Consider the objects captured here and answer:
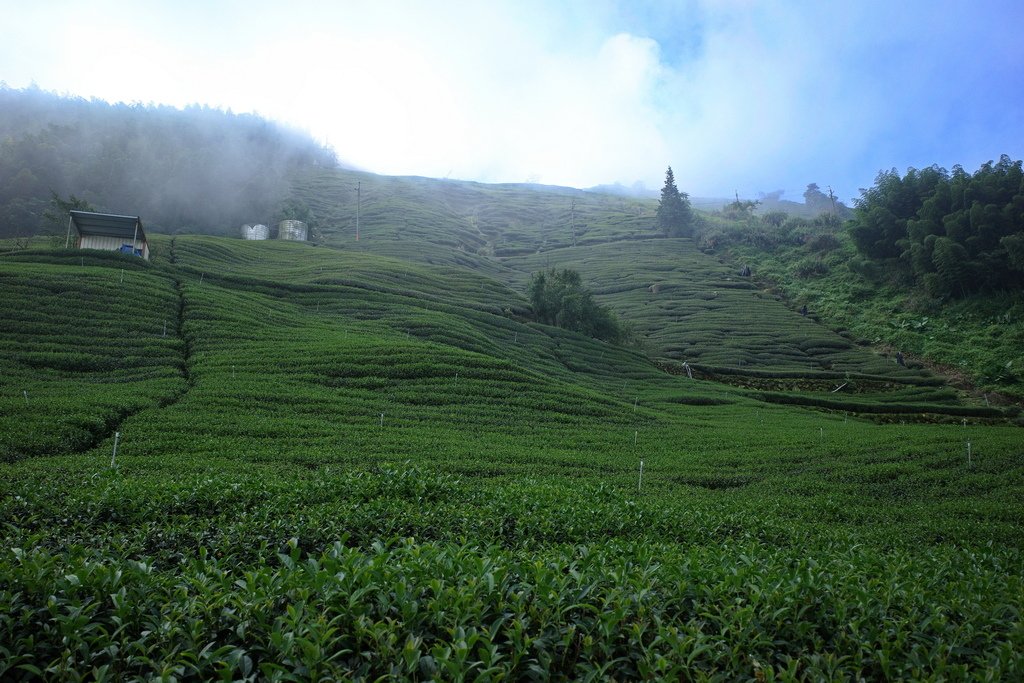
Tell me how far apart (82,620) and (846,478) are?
950 inches

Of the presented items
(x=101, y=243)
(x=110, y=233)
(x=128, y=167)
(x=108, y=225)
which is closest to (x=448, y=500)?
(x=108, y=225)

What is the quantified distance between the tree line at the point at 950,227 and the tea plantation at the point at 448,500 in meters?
23.1

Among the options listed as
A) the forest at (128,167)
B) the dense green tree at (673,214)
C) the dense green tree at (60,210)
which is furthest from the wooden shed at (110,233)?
the dense green tree at (673,214)

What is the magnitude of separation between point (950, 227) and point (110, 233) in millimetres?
95033

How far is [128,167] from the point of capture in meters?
101

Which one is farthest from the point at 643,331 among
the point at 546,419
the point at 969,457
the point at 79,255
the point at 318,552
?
the point at 318,552

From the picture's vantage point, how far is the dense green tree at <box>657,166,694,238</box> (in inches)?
5482

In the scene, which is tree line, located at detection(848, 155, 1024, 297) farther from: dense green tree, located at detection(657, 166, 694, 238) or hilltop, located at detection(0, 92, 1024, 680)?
dense green tree, located at detection(657, 166, 694, 238)

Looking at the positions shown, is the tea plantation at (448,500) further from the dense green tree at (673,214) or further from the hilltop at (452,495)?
the dense green tree at (673,214)

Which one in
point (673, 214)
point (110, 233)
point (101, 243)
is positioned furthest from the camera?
point (673, 214)

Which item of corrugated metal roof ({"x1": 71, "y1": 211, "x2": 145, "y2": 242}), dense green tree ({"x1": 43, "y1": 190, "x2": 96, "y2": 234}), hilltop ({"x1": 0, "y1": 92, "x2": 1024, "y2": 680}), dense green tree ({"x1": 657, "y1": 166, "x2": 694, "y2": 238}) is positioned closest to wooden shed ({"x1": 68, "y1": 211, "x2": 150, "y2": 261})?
corrugated metal roof ({"x1": 71, "y1": 211, "x2": 145, "y2": 242})

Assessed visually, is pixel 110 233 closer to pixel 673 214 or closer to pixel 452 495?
pixel 452 495

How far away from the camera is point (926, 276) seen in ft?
251

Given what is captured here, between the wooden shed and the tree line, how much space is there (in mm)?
88281
